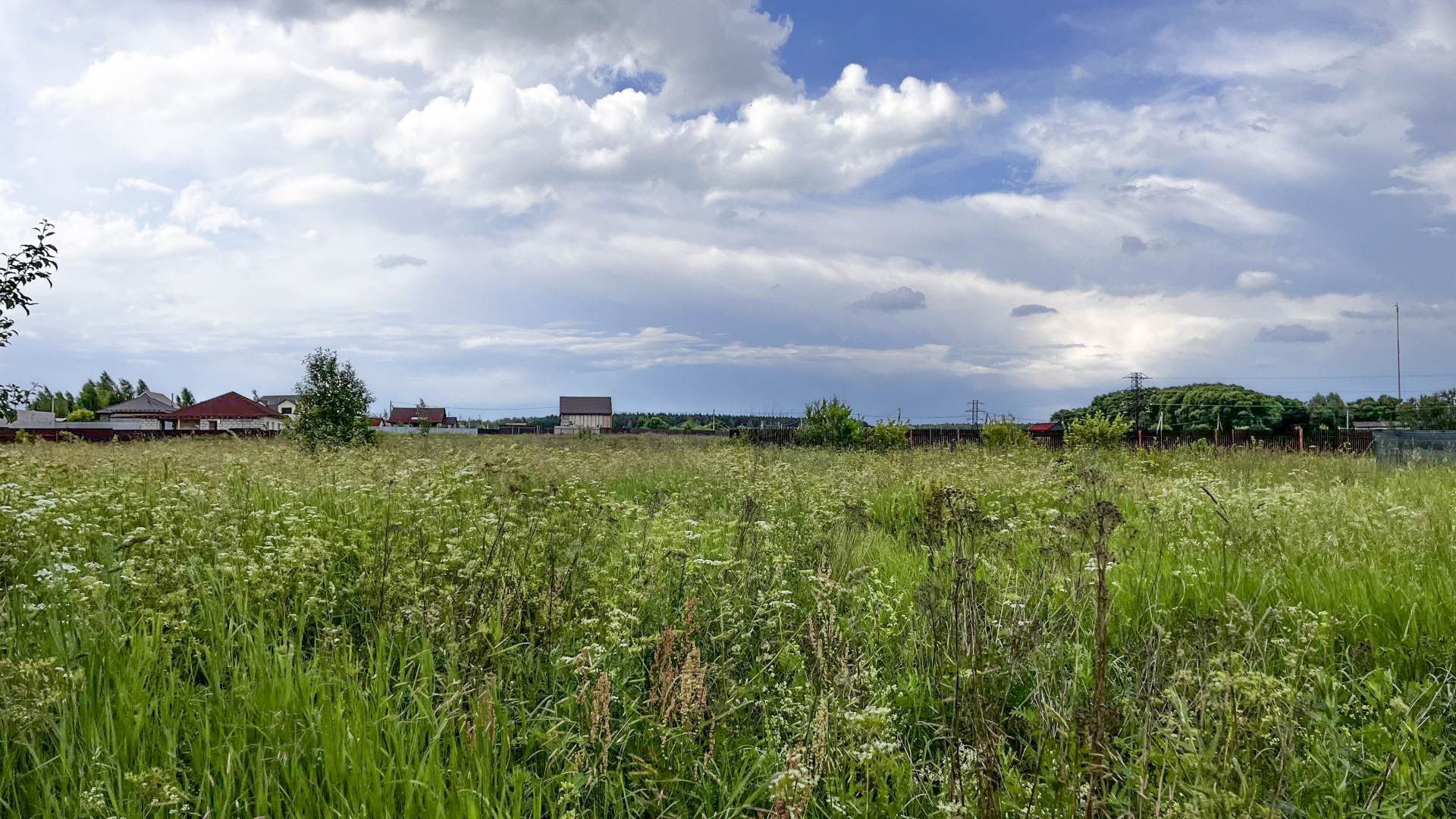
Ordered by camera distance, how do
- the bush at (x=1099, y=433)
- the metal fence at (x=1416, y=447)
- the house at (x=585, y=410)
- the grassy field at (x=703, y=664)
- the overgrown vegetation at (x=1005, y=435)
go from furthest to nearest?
1. the house at (x=585, y=410)
2. the overgrown vegetation at (x=1005, y=435)
3. the bush at (x=1099, y=433)
4. the metal fence at (x=1416, y=447)
5. the grassy field at (x=703, y=664)

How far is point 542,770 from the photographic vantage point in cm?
339

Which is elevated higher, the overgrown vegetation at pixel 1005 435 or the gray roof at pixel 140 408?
the gray roof at pixel 140 408

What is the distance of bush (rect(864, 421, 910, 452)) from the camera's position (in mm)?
23719

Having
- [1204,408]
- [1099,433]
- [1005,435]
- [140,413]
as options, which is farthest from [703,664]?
[140,413]

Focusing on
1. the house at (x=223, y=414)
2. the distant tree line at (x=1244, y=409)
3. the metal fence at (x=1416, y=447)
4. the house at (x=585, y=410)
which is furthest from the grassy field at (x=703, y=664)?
the house at (x=585, y=410)

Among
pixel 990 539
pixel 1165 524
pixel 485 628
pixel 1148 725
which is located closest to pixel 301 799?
pixel 485 628

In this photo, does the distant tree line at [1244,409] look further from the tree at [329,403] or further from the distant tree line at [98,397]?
the distant tree line at [98,397]

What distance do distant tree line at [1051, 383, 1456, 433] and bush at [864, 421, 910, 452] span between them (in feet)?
116

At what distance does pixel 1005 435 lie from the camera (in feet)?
72.2

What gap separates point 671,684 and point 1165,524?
218 inches

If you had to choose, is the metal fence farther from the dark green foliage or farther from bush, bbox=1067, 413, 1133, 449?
the dark green foliage

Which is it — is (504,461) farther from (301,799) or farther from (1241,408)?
(1241,408)

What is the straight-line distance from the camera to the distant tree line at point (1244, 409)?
59.6 metres

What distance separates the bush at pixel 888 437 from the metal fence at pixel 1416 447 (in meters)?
11.1
